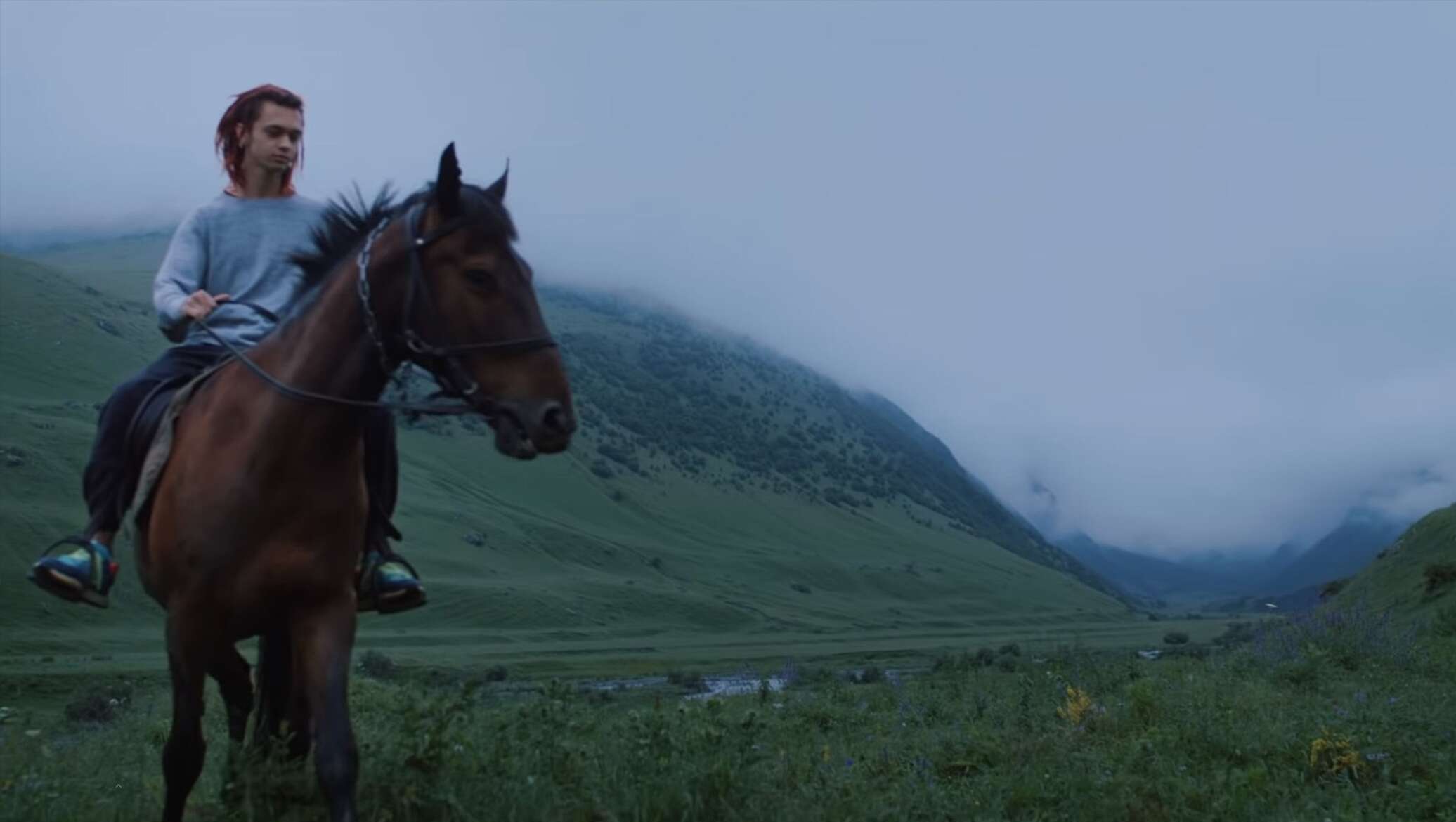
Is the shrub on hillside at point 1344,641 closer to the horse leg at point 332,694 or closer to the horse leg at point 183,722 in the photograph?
the horse leg at point 332,694

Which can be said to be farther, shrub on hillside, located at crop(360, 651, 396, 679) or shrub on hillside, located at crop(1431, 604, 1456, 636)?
shrub on hillside, located at crop(360, 651, 396, 679)

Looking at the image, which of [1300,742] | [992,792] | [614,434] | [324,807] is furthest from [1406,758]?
[614,434]

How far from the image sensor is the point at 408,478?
120375mm

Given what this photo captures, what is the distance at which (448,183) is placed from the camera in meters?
5.25

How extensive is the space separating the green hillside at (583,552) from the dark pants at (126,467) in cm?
4658

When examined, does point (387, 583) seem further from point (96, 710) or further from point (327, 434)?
point (96, 710)

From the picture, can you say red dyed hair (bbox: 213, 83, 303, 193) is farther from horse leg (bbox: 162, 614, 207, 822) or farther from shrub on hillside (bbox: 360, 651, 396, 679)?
shrub on hillside (bbox: 360, 651, 396, 679)

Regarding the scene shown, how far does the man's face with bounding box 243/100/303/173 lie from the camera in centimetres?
662

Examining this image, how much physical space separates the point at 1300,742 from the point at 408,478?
117098 mm

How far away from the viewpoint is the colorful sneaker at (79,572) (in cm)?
592

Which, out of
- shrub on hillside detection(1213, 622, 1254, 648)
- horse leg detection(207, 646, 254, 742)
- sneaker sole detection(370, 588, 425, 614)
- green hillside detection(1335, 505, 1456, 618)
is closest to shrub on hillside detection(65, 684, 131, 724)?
horse leg detection(207, 646, 254, 742)

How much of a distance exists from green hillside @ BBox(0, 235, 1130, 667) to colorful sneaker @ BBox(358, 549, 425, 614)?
4739 centimetres

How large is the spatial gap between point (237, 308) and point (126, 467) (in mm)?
979

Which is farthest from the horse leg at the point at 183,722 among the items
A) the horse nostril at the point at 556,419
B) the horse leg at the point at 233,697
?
the horse nostril at the point at 556,419
